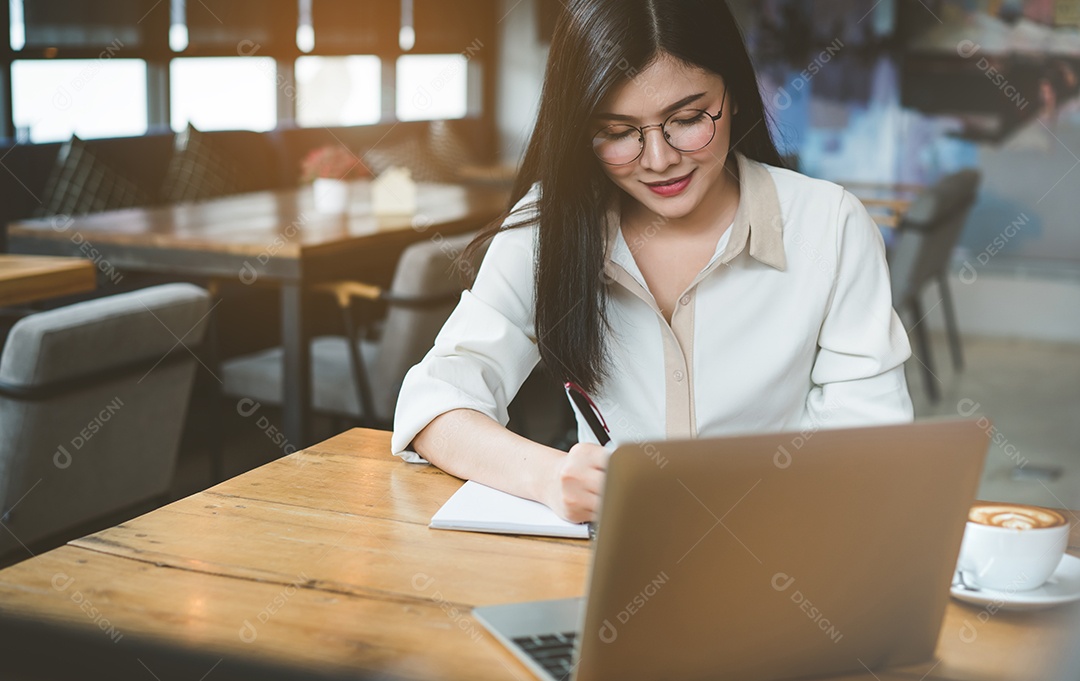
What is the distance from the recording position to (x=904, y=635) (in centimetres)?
85

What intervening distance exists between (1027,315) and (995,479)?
8.89ft

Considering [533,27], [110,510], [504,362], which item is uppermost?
[533,27]

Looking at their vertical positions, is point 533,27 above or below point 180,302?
above

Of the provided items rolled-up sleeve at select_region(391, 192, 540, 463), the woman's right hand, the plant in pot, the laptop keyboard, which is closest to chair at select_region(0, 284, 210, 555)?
rolled-up sleeve at select_region(391, 192, 540, 463)

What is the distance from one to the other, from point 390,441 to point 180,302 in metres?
1.05

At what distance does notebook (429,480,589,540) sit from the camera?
1.12 metres

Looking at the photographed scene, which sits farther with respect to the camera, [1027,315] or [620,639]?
[1027,315]

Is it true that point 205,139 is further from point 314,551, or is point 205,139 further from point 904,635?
point 904,635

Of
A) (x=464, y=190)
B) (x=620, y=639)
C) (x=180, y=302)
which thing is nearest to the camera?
(x=620, y=639)

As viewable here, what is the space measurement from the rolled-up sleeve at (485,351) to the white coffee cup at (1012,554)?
1.91 ft

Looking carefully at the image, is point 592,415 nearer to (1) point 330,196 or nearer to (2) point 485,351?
(2) point 485,351

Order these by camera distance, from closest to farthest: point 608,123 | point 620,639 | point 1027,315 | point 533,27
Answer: point 620,639 → point 608,123 → point 1027,315 → point 533,27

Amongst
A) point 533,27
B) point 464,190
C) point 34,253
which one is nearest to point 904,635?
point 34,253

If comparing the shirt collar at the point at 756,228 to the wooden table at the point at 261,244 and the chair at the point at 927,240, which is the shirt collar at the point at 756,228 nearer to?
the wooden table at the point at 261,244
